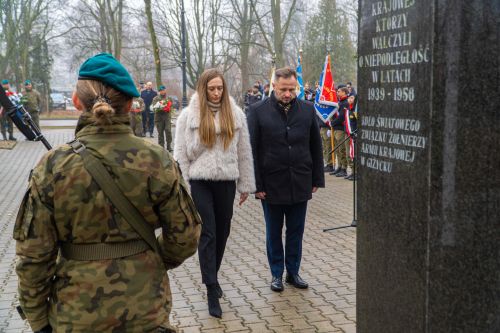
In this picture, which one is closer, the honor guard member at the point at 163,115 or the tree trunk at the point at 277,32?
the honor guard member at the point at 163,115

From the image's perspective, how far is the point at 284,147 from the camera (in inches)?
212

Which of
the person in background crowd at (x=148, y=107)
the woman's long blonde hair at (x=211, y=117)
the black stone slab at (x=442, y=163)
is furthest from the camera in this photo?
the person in background crowd at (x=148, y=107)

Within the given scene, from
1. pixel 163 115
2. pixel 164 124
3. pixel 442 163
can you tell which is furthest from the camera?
pixel 164 124

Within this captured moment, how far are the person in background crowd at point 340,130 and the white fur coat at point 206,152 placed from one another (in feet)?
29.4

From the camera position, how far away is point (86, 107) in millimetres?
2535

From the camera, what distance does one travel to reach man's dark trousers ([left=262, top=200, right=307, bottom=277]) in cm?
555

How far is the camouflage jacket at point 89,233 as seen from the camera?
2402 mm

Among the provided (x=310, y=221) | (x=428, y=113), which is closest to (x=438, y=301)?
(x=428, y=113)

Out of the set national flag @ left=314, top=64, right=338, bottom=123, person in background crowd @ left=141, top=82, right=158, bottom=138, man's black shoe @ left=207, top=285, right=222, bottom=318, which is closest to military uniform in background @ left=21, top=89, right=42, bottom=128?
person in background crowd @ left=141, top=82, right=158, bottom=138

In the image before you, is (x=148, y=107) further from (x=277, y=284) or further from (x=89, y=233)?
(x=89, y=233)

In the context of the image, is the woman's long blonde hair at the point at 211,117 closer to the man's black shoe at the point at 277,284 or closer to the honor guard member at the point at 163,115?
the man's black shoe at the point at 277,284

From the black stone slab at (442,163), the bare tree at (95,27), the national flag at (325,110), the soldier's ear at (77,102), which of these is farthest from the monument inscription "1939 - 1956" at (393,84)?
the bare tree at (95,27)

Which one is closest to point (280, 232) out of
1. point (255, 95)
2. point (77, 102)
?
point (77, 102)

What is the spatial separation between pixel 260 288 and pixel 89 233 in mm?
3621
